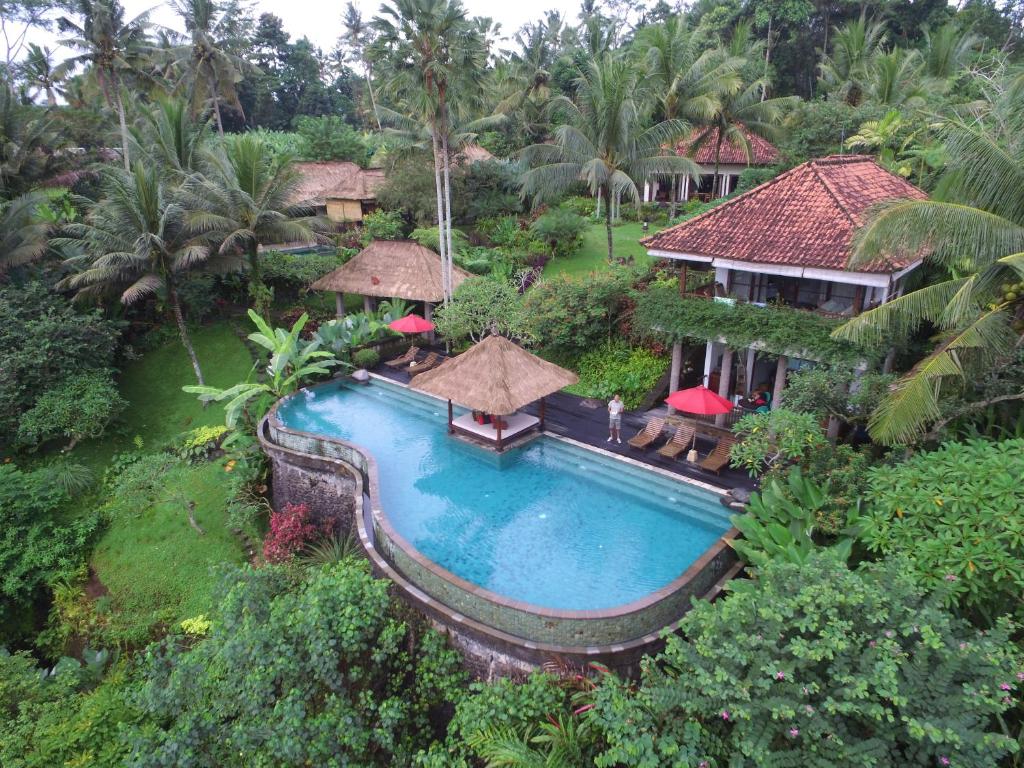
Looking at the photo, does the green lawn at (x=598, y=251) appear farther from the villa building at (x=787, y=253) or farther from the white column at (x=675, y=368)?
the villa building at (x=787, y=253)

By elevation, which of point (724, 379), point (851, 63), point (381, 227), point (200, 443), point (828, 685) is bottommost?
point (200, 443)

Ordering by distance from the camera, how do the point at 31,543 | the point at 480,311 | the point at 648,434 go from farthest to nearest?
the point at 480,311
the point at 31,543
the point at 648,434

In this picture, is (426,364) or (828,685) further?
(426,364)

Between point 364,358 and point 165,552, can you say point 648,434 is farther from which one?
point 165,552

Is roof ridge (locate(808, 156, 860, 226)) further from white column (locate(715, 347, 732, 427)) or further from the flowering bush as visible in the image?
the flowering bush

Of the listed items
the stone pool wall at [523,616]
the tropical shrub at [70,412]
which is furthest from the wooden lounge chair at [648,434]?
the tropical shrub at [70,412]

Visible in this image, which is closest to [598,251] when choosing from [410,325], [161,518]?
[410,325]

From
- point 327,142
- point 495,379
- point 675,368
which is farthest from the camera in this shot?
point 327,142

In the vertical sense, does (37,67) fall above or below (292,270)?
above
